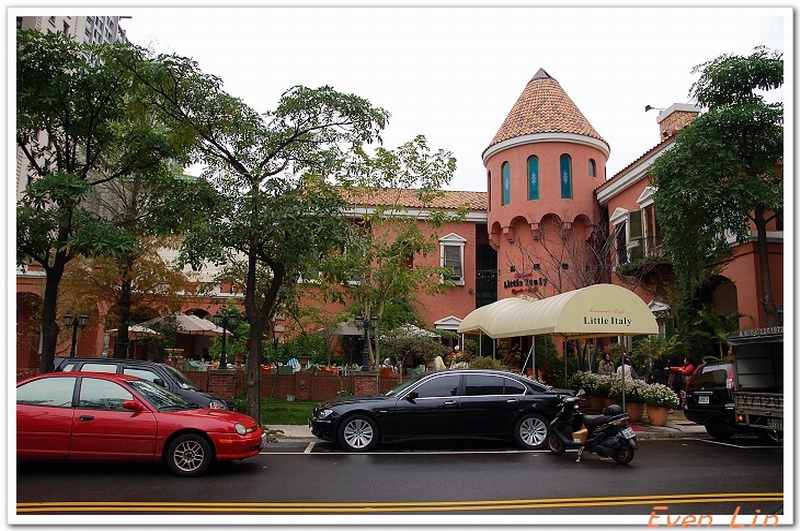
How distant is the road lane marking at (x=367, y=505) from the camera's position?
7278 mm

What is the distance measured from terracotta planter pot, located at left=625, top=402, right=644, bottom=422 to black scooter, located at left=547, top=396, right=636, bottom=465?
420cm

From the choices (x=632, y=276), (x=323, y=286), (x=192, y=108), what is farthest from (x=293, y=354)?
(x=192, y=108)

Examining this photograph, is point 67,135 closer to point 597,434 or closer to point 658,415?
point 597,434

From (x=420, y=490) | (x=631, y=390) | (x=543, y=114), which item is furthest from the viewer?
(x=543, y=114)

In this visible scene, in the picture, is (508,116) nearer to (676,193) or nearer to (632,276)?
(632,276)

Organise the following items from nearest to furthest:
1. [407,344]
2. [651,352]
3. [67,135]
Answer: [67,135]
[651,352]
[407,344]

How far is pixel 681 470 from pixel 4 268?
31.6 ft

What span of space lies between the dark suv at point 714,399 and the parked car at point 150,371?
9635 millimetres

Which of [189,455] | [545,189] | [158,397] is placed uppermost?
[545,189]

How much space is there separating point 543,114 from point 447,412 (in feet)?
62.0

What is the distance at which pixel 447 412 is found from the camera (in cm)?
1222

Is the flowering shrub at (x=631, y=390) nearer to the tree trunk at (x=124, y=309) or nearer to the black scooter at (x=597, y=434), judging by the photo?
the black scooter at (x=597, y=434)

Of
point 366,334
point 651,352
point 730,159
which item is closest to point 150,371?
→ point 366,334

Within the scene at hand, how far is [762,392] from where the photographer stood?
37.9 feet
